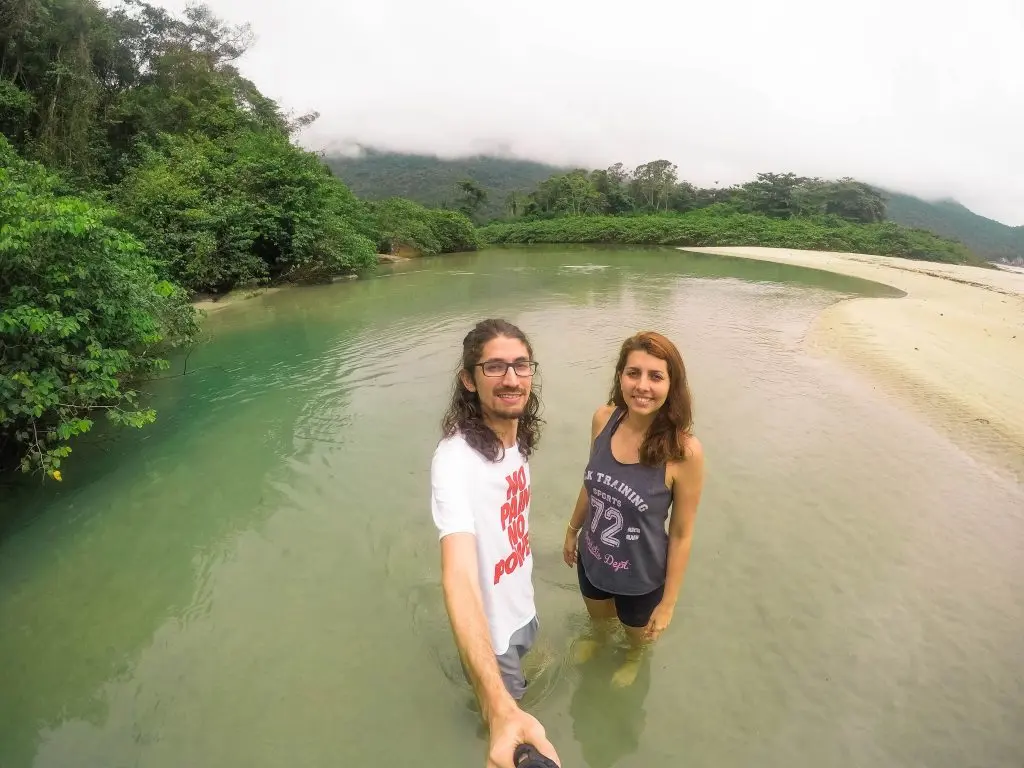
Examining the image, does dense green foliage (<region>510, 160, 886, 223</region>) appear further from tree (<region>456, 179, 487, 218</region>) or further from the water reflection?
the water reflection

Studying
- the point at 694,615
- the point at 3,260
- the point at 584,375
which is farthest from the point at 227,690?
the point at 584,375

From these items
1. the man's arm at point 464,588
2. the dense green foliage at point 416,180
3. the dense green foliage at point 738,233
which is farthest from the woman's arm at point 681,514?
the dense green foliage at point 416,180

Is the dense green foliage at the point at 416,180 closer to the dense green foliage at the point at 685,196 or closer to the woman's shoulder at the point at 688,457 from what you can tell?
the dense green foliage at the point at 685,196

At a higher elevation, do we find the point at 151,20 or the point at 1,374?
the point at 151,20

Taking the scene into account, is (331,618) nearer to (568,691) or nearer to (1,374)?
(568,691)

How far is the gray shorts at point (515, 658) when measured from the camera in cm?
219

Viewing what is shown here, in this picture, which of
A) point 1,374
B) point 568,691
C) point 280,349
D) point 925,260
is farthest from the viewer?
point 925,260

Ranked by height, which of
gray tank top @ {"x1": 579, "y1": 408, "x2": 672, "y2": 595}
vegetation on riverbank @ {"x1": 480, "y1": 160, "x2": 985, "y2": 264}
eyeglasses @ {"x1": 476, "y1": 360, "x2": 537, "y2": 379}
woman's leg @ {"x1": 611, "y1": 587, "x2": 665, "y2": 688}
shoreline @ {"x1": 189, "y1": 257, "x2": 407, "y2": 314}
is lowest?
shoreline @ {"x1": 189, "y1": 257, "x2": 407, "y2": 314}

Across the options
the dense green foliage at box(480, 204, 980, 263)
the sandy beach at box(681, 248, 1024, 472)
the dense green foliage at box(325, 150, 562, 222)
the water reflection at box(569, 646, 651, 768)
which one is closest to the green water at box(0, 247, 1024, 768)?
the water reflection at box(569, 646, 651, 768)

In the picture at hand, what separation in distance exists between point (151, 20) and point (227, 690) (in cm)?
3411

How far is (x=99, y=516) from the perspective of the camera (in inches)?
208

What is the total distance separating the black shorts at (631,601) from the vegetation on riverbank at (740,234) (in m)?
44.5

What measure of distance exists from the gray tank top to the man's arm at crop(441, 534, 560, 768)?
888 millimetres

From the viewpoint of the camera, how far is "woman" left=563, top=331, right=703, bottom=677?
239cm
